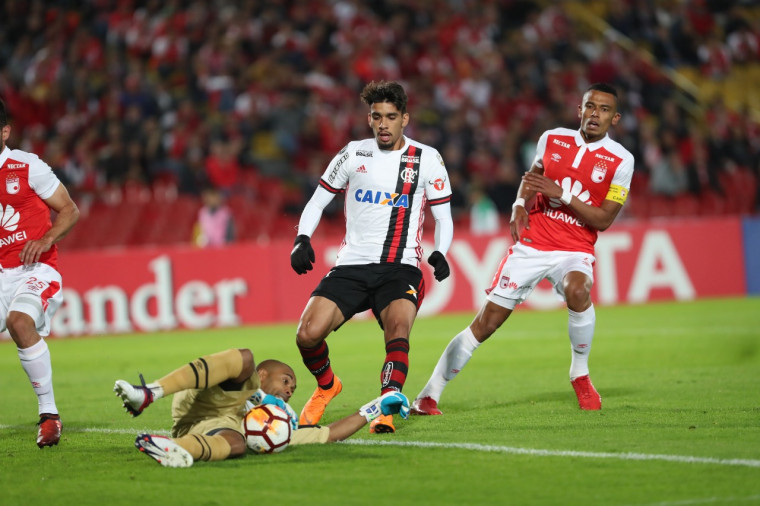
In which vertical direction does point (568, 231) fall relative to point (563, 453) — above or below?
above

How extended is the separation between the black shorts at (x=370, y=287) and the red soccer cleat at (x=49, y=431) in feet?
6.20

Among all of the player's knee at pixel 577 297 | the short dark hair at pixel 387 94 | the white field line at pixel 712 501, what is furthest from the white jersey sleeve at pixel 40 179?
the white field line at pixel 712 501

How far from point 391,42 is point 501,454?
18312 mm

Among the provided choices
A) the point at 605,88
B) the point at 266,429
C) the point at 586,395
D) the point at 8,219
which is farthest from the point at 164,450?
the point at 605,88

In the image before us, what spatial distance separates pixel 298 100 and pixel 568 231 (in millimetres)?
13800

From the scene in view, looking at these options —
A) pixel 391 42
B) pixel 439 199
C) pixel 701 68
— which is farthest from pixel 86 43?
pixel 439 199

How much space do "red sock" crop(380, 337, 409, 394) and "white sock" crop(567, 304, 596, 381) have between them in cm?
147

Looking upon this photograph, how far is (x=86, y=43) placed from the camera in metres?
22.1

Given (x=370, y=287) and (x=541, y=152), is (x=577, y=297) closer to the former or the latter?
(x=541, y=152)

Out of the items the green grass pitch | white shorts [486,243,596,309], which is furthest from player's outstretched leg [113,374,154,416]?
white shorts [486,243,596,309]

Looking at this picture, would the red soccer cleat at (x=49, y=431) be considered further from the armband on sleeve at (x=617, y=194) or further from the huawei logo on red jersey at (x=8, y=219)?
the armband on sleeve at (x=617, y=194)

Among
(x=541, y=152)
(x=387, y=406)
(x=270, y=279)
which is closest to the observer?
(x=387, y=406)

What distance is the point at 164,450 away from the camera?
5.99 m

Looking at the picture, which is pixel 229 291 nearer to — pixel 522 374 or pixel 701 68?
pixel 522 374
